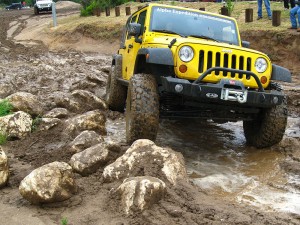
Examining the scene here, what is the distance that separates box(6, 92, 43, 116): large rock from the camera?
677 centimetres

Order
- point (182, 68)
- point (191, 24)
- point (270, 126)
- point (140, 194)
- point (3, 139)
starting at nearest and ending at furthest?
point (140, 194)
point (182, 68)
point (270, 126)
point (3, 139)
point (191, 24)

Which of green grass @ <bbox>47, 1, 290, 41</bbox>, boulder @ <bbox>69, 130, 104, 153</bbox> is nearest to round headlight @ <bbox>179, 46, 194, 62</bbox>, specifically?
boulder @ <bbox>69, 130, 104, 153</bbox>

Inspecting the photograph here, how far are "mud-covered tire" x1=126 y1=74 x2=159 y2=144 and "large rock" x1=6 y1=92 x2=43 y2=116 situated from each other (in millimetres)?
2337

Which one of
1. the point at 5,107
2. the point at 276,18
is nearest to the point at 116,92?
the point at 5,107

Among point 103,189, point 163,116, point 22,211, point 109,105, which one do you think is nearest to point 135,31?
point 163,116

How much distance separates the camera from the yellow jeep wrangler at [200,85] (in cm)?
489

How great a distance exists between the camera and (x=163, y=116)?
5.40 metres

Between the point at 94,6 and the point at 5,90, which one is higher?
the point at 94,6

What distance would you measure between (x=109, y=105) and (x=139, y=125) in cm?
295

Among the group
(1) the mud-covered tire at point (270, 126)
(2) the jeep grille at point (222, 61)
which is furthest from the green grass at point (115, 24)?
(2) the jeep grille at point (222, 61)

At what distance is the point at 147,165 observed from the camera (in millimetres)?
4172

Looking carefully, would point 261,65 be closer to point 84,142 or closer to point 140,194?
point 84,142

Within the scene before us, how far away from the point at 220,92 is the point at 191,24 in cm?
172

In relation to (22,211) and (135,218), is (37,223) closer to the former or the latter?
(22,211)
